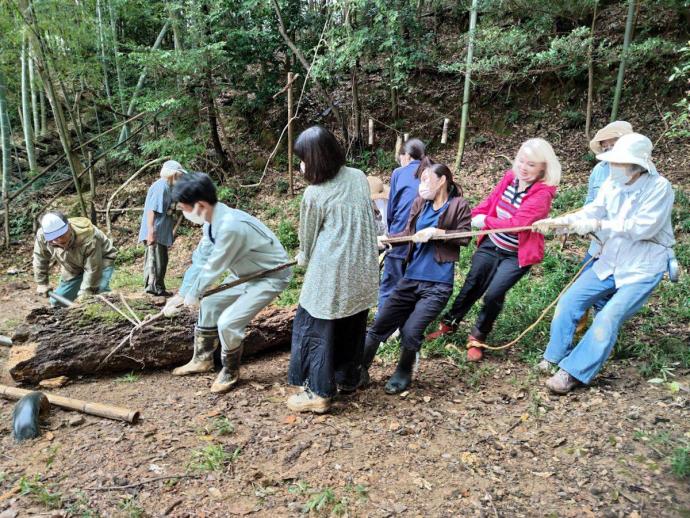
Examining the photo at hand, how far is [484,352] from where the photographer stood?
4.38m

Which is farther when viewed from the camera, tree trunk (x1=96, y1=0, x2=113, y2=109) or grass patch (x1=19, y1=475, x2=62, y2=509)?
tree trunk (x1=96, y1=0, x2=113, y2=109)

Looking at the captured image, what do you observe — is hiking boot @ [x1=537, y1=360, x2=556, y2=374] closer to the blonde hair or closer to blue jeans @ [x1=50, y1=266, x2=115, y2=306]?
the blonde hair

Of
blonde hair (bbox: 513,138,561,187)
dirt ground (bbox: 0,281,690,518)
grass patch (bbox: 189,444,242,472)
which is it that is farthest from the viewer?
blonde hair (bbox: 513,138,561,187)

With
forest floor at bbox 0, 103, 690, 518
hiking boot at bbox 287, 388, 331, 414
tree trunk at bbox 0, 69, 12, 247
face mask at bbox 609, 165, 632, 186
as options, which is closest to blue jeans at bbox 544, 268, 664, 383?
forest floor at bbox 0, 103, 690, 518

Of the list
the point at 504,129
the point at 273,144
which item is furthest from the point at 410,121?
the point at 273,144

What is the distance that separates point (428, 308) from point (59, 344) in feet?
10.7

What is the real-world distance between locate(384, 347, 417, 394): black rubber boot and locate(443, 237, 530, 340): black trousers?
855 mm

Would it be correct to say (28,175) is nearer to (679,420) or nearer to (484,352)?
(484,352)

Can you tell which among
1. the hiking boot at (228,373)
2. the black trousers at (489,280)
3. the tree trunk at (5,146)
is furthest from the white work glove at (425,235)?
the tree trunk at (5,146)

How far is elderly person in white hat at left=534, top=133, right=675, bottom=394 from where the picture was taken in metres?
3.20

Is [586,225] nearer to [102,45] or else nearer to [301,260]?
[301,260]

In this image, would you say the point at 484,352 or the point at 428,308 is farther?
the point at 484,352

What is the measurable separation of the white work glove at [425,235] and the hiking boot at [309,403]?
4.66 feet

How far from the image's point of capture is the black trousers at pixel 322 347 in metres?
3.34
